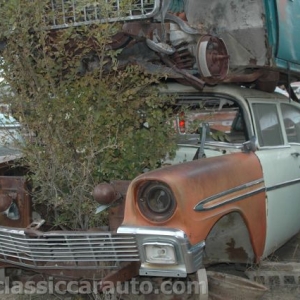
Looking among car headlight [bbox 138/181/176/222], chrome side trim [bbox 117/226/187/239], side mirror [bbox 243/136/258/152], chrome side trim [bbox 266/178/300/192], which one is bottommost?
chrome side trim [bbox 266/178/300/192]

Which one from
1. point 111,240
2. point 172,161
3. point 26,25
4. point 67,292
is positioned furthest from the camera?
point 172,161

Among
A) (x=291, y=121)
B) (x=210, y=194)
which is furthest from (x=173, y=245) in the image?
(x=291, y=121)

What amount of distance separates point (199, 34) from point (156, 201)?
54.3 inches

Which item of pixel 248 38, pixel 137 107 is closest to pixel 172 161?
pixel 137 107

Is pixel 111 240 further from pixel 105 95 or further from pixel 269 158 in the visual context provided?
pixel 269 158

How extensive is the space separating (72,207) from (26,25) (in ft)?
4.24

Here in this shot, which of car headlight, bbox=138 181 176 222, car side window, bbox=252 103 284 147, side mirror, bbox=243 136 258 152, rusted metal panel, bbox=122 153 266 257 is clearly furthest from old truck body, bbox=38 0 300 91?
car headlight, bbox=138 181 176 222

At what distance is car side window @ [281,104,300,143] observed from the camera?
4984 millimetres

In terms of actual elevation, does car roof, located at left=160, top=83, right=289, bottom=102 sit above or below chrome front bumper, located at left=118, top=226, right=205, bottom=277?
above

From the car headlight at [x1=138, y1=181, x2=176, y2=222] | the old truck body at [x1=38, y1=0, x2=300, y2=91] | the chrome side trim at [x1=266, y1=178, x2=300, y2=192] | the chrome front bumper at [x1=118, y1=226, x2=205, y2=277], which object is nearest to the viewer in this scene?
the chrome front bumper at [x1=118, y1=226, x2=205, y2=277]

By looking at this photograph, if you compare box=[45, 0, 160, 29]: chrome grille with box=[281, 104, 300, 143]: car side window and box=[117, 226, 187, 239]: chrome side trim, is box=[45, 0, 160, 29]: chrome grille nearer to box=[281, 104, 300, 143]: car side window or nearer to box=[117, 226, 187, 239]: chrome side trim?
box=[117, 226, 187, 239]: chrome side trim

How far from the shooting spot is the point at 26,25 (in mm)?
3672

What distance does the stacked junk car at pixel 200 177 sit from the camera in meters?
3.20

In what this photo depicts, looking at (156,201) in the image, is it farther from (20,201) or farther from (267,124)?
(267,124)
